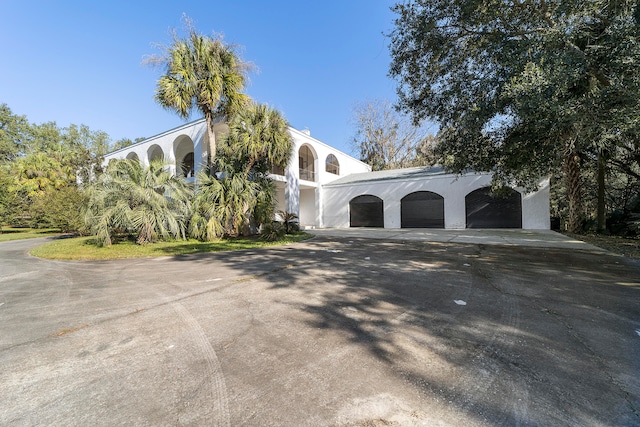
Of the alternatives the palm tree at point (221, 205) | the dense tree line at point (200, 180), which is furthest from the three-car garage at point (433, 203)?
the palm tree at point (221, 205)

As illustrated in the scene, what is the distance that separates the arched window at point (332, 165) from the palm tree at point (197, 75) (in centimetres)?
1195

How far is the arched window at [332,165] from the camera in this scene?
921 inches

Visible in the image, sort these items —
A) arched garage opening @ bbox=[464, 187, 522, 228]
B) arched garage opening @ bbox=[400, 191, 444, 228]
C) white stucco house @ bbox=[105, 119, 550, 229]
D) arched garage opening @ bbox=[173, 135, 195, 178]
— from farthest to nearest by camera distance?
1. arched garage opening @ bbox=[173, 135, 195, 178]
2. arched garage opening @ bbox=[400, 191, 444, 228]
3. white stucco house @ bbox=[105, 119, 550, 229]
4. arched garage opening @ bbox=[464, 187, 522, 228]

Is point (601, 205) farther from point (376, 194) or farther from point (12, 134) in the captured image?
point (12, 134)

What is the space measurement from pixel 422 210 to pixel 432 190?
1.44 m

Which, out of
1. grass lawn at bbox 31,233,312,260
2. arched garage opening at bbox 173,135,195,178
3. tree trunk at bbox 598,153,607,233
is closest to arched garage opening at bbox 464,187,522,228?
tree trunk at bbox 598,153,607,233

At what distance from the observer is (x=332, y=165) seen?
2348 cm

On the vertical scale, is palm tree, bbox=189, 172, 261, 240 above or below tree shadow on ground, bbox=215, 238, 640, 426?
above

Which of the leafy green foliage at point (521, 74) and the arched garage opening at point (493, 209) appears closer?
the leafy green foliage at point (521, 74)

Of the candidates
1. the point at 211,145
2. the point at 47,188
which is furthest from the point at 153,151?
the point at 211,145

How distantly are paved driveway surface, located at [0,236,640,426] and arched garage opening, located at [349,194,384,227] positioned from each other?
13.7m

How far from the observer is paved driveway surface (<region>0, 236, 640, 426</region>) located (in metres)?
1.64

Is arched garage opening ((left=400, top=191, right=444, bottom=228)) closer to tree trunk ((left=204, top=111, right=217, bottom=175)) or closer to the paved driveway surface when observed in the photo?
the paved driveway surface

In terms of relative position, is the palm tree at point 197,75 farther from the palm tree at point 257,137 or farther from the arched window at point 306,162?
the arched window at point 306,162
